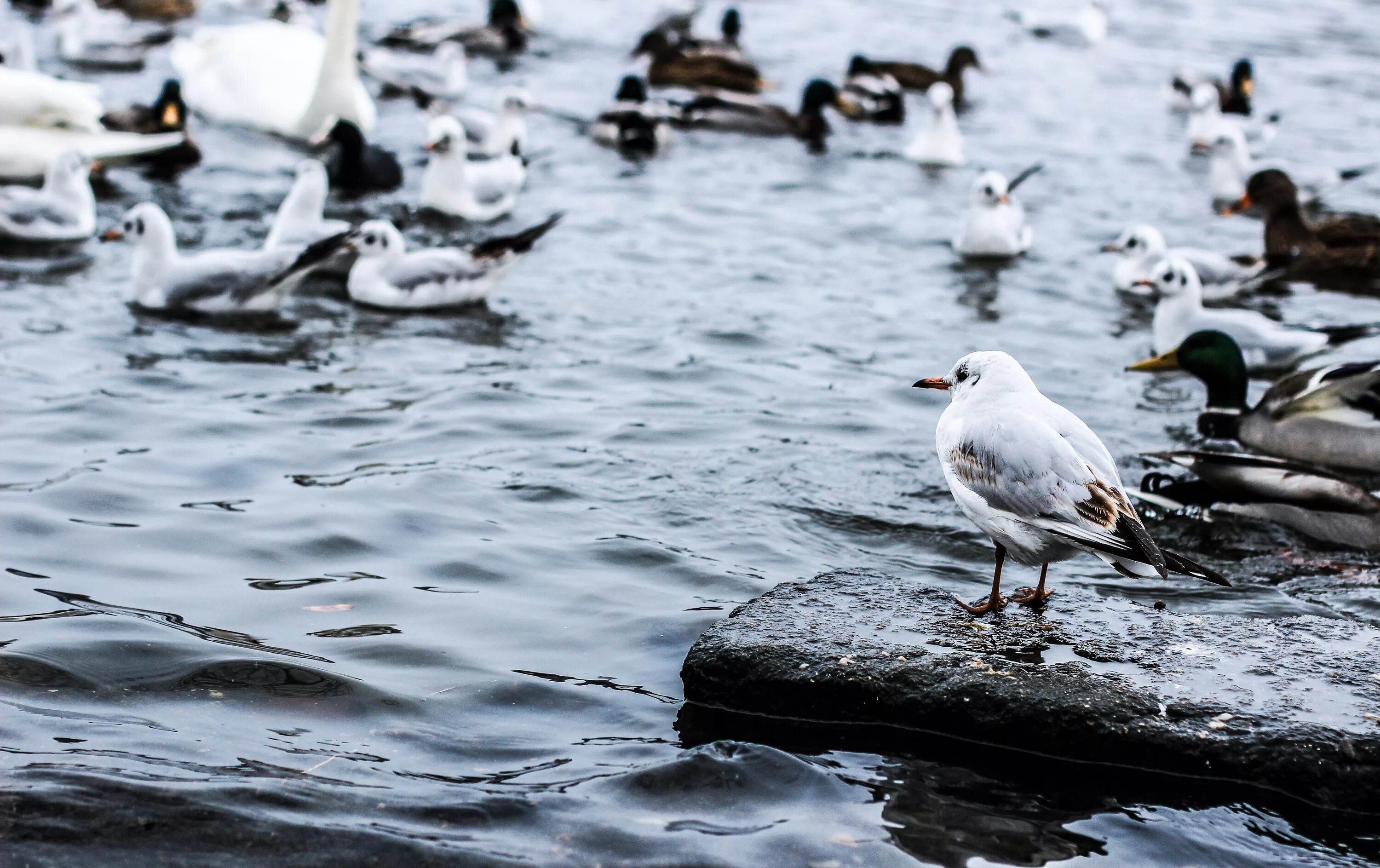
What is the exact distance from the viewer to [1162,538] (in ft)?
24.2

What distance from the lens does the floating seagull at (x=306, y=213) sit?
11.0m

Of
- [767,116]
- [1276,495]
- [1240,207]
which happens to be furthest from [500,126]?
[1276,495]

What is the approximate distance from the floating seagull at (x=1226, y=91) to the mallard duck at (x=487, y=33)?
8.67 metres

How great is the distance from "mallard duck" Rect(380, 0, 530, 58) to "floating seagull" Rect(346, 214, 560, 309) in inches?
406

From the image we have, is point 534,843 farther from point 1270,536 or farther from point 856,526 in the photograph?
point 1270,536

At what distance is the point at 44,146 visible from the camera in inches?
504

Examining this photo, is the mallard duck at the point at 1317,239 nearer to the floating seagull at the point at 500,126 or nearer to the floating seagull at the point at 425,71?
the floating seagull at the point at 500,126

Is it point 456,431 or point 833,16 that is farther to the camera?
point 833,16

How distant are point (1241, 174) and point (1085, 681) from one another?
1148 cm

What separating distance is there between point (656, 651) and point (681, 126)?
12.9 m

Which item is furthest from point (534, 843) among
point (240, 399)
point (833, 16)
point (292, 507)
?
point (833, 16)

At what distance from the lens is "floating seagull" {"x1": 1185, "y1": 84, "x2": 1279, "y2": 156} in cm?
1717

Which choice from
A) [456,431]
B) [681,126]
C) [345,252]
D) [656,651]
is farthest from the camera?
[681,126]

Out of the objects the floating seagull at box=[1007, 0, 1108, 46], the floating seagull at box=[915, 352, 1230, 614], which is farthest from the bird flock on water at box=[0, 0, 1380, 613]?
the floating seagull at box=[1007, 0, 1108, 46]
